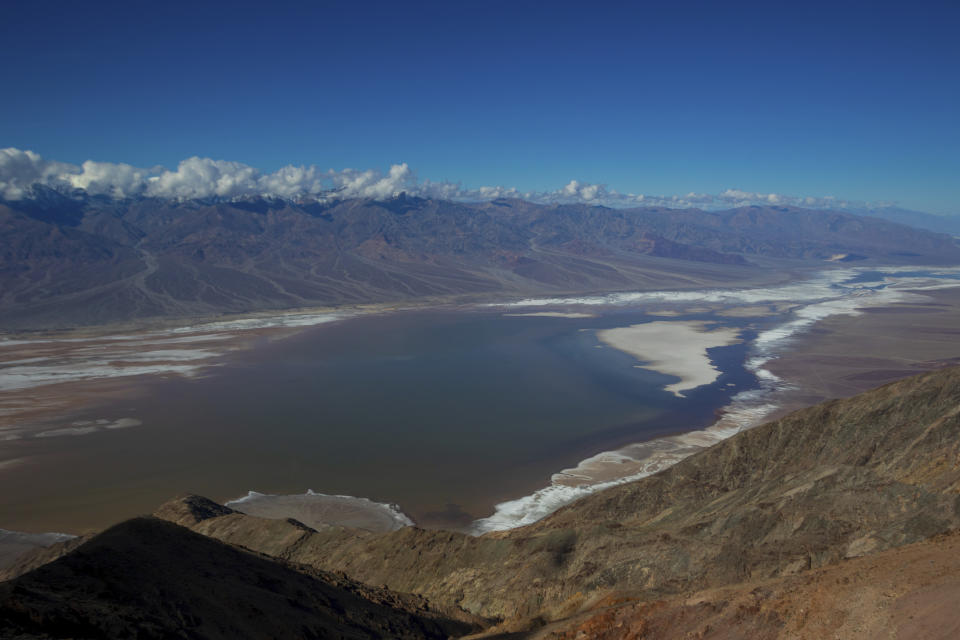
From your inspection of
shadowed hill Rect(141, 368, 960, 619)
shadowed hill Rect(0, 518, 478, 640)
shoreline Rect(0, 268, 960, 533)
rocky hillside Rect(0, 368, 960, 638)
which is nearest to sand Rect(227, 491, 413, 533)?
rocky hillside Rect(0, 368, 960, 638)

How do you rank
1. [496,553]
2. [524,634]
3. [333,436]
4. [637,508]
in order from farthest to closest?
[333,436]
[637,508]
[496,553]
[524,634]

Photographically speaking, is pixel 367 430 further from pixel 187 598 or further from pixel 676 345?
pixel 676 345

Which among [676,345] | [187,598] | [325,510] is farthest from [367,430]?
[676,345]

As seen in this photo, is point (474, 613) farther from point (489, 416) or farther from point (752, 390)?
point (752, 390)

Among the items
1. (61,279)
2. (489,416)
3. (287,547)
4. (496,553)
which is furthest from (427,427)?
(61,279)

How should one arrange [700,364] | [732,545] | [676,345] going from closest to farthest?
[732,545], [700,364], [676,345]

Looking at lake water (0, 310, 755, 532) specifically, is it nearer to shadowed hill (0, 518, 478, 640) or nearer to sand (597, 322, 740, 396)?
sand (597, 322, 740, 396)

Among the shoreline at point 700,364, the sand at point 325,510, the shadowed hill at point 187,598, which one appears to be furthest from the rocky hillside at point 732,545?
the shoreline at point 700,364
